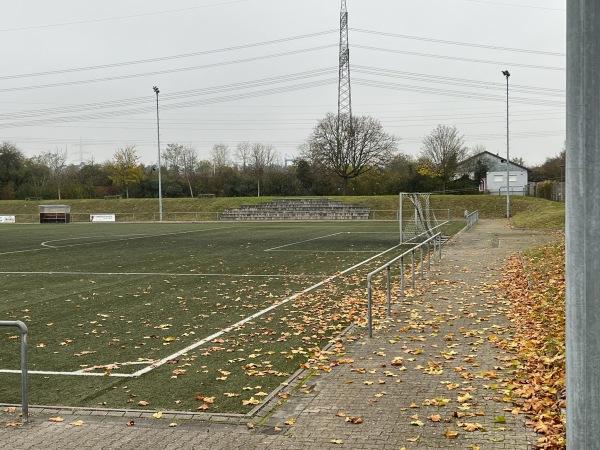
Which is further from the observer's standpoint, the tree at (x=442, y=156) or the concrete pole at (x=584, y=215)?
the tree at (x=442, y=156)

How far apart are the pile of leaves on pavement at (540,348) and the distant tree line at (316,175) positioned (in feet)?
201

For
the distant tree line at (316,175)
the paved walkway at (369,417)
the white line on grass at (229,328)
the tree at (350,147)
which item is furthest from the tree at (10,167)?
the paved walkway at (369,417)

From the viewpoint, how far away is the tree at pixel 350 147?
7944 cm

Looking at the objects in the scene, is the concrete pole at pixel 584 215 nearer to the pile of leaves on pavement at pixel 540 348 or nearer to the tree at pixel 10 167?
the pile of leaves on pavement at pixel 540 348

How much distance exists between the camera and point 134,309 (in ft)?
43.7

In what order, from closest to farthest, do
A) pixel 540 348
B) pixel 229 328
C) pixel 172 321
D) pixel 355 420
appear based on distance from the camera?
pixel 355 420
pixel 540 348
pixel 229 328
pixel 172 321

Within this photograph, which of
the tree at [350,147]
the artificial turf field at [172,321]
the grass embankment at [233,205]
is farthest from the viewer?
the tree at [350,147]

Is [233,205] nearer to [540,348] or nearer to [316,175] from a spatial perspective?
[316,175]

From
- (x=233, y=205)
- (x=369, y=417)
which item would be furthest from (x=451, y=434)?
(x=233, y=205)

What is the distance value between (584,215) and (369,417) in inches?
151

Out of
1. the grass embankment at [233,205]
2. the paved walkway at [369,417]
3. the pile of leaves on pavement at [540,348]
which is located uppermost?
the grass embankment at [233,205]

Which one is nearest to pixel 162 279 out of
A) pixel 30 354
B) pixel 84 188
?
pixel 30 354

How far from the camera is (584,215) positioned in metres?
2.87

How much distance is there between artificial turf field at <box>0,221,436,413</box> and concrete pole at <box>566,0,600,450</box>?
4249mm
